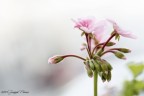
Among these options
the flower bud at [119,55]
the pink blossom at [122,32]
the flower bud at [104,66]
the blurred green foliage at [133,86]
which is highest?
the pink blossom at [122,32]

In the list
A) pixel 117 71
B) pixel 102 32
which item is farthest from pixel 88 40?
pixel 117 71

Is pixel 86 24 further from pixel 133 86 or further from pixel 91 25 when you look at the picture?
pixel 133 86

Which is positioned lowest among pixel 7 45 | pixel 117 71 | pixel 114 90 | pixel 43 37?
pixel 114 90

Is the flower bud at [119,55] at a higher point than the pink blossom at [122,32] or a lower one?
lower

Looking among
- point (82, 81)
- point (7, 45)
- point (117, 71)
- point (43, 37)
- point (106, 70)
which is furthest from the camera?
point (43, 37)

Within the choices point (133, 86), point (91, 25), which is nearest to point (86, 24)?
point (91, 25)

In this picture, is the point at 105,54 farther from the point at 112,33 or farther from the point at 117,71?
the point at 117,71

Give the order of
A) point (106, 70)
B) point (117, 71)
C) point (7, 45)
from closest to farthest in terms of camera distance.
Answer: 1. point (106, 70)
2. point (117, 71)
3. point (7, 45)

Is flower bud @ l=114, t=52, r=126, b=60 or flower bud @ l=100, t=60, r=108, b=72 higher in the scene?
flower bud @ l=114, t=52, r=126, b=60
